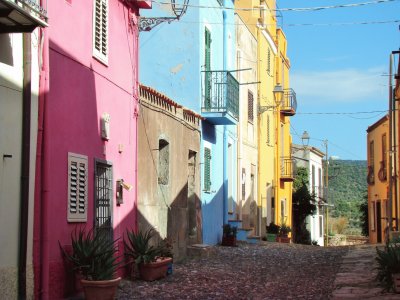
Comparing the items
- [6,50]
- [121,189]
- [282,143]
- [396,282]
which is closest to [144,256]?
[121,189]

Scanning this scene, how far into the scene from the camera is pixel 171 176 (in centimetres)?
1597

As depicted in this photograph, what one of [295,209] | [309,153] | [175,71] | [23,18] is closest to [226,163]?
[175,71]

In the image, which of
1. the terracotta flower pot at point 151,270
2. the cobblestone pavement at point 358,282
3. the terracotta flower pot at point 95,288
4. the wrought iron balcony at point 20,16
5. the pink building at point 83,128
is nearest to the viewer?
the wrought iron balcony at point 20,16

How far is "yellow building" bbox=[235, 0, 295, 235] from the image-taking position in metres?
29.1

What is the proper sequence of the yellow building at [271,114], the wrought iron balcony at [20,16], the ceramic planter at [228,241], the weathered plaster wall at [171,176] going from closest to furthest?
the wrought iron balcony at [20,16]
the weathered plaster wall at [171,176]
the ceramic planter at [228,241]
the yellow building at [271,114]

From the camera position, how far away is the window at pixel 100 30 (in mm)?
11852

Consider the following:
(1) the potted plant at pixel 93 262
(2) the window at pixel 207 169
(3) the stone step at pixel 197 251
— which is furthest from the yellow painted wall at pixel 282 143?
(1) the potted plant at pixel 93 262

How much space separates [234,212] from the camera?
80.6ft

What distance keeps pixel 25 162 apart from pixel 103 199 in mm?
3161

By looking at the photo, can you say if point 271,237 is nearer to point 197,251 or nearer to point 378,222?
point 378,222

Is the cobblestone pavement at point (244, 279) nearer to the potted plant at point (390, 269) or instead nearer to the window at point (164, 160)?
the potted plant at point (390, 269)

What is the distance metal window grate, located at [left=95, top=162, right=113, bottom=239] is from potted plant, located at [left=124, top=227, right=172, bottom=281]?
699 mm

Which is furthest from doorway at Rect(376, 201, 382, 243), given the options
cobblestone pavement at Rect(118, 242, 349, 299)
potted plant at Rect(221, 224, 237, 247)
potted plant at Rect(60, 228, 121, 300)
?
potted plant at Rect(60, 228, 121, 300)

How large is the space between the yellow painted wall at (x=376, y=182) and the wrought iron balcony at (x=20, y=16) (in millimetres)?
27352
